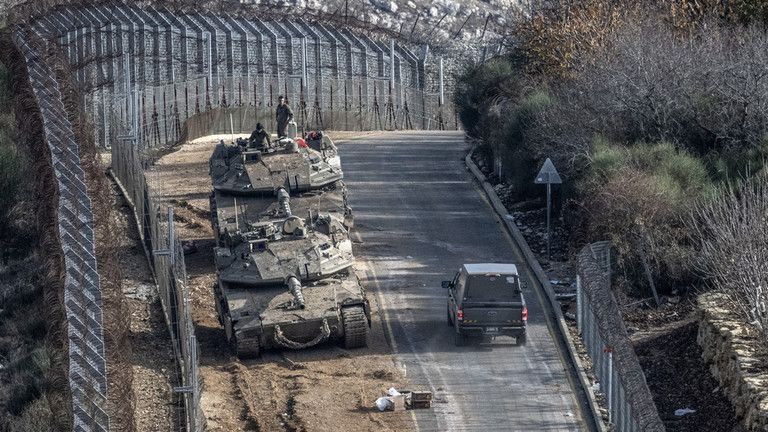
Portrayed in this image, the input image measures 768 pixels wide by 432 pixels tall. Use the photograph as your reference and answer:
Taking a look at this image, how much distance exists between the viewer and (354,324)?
28516mm

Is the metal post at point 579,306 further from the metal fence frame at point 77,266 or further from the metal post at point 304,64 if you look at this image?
the metal post at point 304,64

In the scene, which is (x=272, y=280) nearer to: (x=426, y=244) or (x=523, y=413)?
(x=523, y=413)

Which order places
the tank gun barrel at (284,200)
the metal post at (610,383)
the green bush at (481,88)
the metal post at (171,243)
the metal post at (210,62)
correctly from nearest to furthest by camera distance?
the metal post at (610,383) < the metal post at (171,243) < the tank gun barrel at (284,200) < the green bush at (481,88) < the metal post at (210,62)

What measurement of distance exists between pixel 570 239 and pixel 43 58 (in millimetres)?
14685

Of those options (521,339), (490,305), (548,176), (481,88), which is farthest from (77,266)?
(481,88)

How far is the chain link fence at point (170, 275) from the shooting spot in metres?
22.7

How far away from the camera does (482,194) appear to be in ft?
140

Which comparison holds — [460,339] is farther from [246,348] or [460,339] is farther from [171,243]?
[171,243]

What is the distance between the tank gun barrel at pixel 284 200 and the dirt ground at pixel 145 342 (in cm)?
334

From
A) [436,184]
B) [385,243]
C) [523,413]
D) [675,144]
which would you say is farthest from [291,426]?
[436,184]

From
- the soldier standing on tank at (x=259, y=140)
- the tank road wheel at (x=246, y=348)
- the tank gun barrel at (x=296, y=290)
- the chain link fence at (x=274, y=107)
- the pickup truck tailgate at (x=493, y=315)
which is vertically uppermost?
the soldier standing on tank at (x=259, y=140)

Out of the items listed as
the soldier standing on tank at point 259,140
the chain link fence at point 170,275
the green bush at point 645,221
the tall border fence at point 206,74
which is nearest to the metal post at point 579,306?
the green bush at point 645,221

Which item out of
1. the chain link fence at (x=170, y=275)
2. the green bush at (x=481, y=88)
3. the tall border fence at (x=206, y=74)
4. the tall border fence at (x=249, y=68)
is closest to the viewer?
the chain link fence at (x=170, y=275)

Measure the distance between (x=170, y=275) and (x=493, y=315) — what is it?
6.30m
